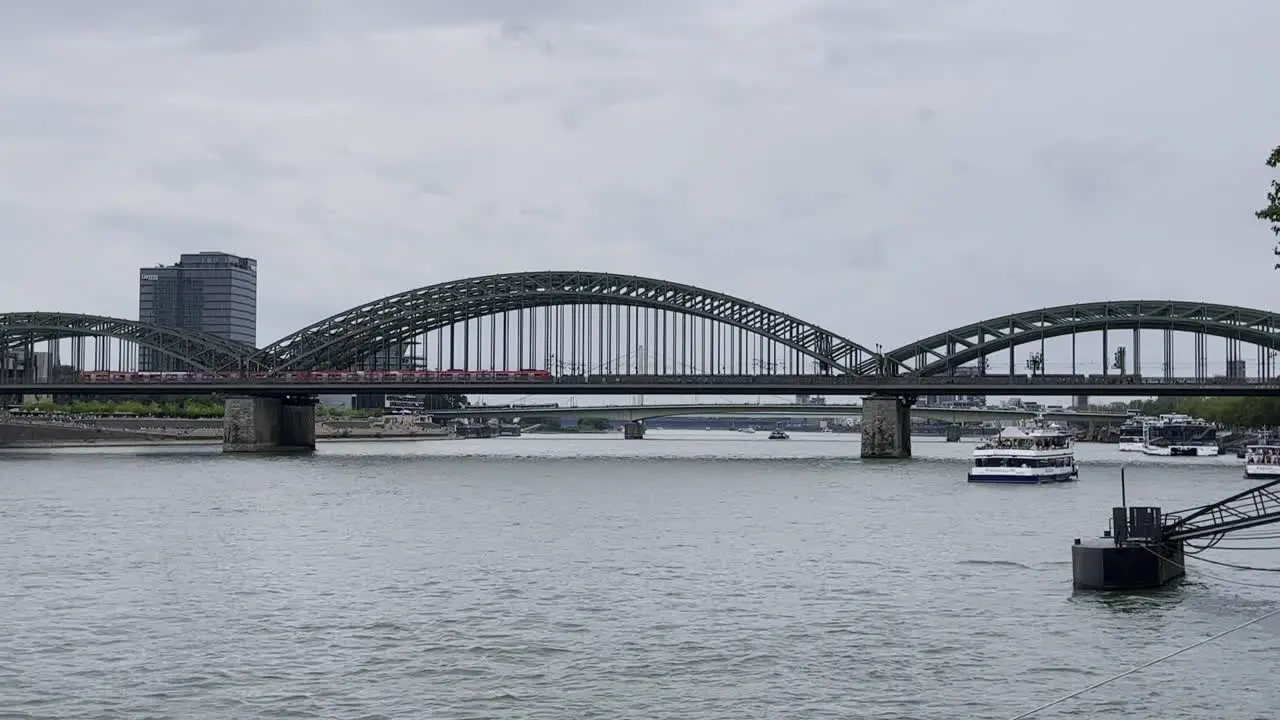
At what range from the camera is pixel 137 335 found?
171 m

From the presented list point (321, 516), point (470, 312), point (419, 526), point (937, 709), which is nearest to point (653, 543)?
point (419, 526)

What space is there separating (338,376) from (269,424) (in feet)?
29.3

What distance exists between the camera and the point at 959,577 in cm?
4406

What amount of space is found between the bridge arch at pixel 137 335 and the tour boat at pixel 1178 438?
345 feet

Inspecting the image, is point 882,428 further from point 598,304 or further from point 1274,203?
point 1274,203

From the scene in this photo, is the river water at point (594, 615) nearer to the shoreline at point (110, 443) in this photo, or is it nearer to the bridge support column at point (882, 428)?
the bridge support column at point (882, 428)

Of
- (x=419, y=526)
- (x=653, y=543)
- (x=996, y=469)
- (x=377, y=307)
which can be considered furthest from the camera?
(x=377, y=307)

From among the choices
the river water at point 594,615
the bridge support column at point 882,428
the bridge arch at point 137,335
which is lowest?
the river water at point 594,615

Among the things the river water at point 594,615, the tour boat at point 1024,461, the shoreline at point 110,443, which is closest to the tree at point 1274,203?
the river water at point 594,615

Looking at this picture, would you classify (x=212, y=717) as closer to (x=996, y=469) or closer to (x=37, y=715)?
(x=37, y=715)

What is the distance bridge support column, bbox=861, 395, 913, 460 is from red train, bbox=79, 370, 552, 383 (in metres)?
31.5

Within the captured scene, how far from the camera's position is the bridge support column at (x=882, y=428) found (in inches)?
5492

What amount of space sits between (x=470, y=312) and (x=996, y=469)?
3238 inches

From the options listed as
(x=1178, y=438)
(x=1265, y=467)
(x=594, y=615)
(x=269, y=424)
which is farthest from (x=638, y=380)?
(x=594, y=615)
